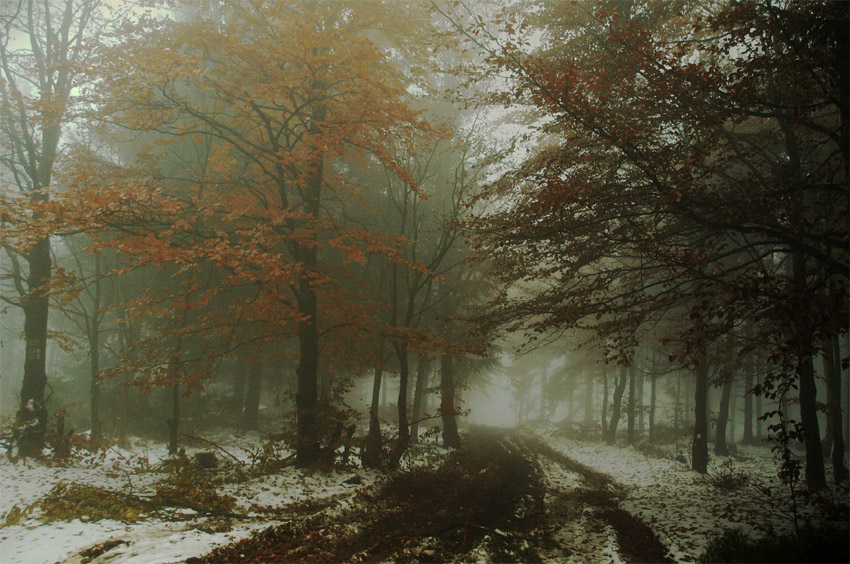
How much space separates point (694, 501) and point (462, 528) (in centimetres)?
574

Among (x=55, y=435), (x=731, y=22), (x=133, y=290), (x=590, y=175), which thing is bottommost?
(x=55, y=435)

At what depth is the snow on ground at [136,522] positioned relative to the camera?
5.61 m

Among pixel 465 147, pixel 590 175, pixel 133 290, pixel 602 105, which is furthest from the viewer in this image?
pixel 133 290

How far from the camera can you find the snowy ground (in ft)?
19.2

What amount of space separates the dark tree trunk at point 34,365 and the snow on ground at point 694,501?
1324 centimetres

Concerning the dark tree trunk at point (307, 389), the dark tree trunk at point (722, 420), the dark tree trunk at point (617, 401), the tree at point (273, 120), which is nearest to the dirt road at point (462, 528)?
the dark tree trunk at point (307, 389)

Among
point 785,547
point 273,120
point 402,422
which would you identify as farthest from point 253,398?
point 785,547

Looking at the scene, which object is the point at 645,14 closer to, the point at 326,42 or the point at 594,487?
the point at 326,42

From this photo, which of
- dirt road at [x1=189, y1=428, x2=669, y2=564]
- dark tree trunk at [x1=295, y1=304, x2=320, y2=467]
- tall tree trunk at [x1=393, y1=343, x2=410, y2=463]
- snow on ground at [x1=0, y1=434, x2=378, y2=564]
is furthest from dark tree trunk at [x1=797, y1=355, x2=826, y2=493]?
dark tree trunk at [x1=295, y1=304, x2=320, y2=467]

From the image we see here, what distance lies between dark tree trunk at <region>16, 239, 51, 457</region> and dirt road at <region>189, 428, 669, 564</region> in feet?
26.0

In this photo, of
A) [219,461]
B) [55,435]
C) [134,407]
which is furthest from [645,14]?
[134,407]

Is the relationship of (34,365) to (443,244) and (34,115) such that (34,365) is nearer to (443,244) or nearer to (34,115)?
(34,115)

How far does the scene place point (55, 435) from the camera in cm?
1099

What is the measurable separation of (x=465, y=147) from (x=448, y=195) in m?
4.55
